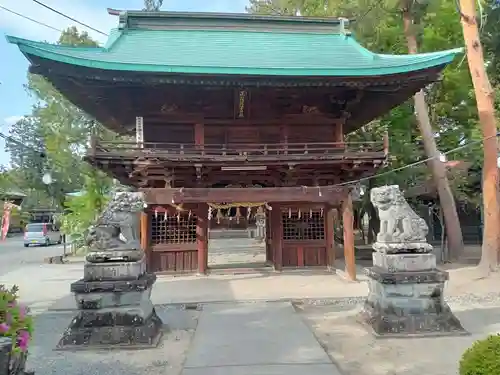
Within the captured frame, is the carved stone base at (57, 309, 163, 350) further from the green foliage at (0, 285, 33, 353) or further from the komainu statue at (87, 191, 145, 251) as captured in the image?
the green foliage at (0, 285, 33, 353)

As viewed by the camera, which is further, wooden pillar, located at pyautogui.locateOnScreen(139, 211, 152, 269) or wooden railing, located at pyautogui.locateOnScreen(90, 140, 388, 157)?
wooden pillar, located at pyautogui.locateOnScreen(139, 211, 152, 269)

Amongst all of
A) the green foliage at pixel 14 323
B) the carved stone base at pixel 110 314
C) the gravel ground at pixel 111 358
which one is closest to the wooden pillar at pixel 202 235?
the gravel ground at pixel 111 358

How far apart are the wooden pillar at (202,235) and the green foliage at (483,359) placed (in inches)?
463

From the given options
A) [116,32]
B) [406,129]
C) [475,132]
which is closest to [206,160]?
[116,32]

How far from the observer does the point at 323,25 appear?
16828mm

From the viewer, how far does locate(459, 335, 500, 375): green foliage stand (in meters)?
3.66

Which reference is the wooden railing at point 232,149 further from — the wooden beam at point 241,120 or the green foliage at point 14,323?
the green foliage at point 14,323

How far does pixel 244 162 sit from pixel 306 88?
2.74 meters

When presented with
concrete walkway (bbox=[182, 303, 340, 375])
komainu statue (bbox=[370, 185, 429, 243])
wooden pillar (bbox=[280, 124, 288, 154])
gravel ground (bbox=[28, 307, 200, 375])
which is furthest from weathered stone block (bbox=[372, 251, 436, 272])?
wooden pillar (bbox=[280, 124, 288, 154])

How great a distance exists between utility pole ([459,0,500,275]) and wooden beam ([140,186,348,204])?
4.29 meters

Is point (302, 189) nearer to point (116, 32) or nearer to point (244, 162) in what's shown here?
point (244, 162)

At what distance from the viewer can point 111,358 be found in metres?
6.71

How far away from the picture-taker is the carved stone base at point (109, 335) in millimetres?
7254

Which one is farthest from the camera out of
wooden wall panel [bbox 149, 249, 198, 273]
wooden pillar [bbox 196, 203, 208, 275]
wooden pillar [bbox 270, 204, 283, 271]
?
wooden pillar [bbox 270, 204, 283, 271]
